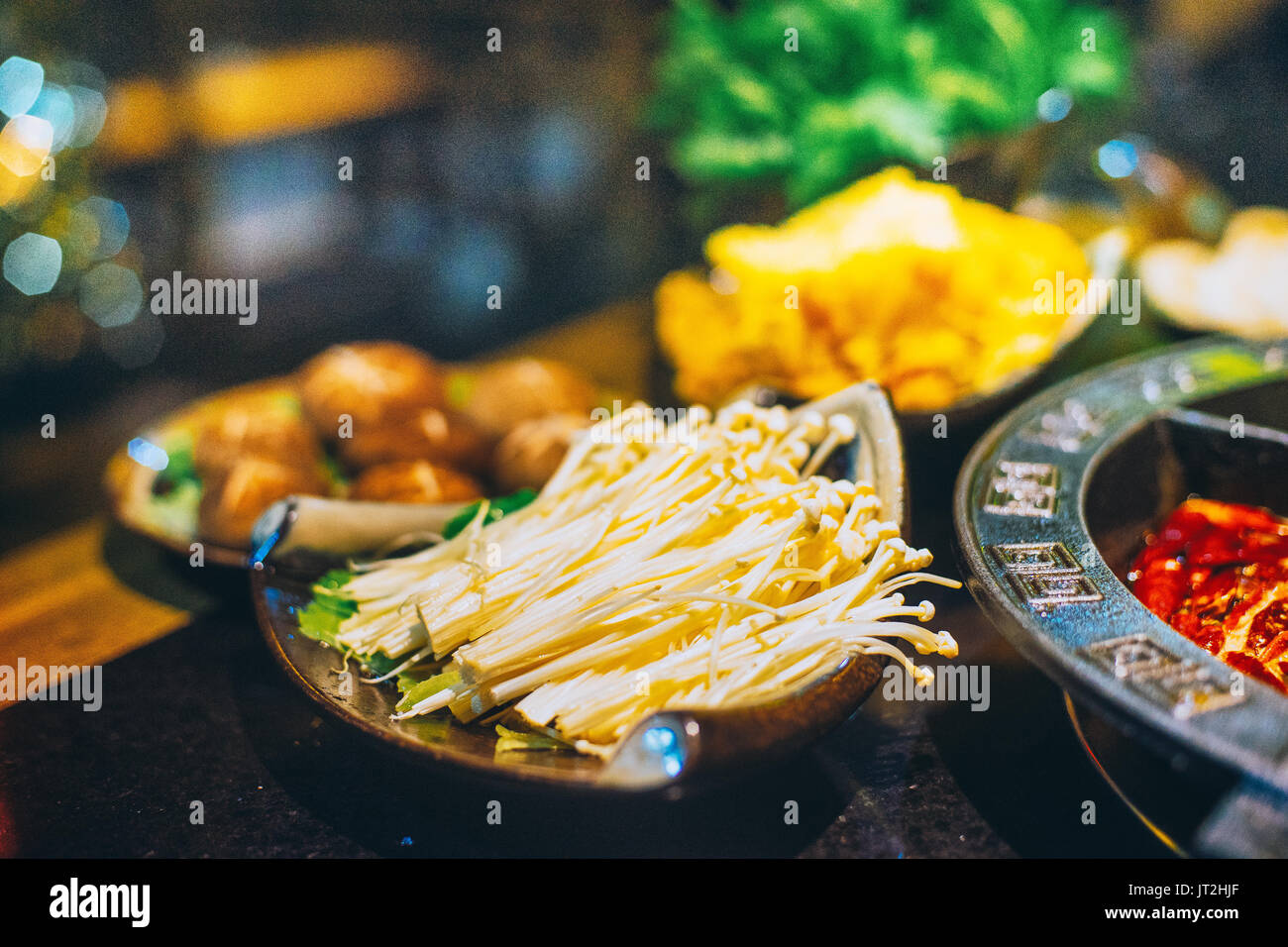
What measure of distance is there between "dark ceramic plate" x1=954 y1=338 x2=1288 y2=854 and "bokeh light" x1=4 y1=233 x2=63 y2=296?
4.80 metres

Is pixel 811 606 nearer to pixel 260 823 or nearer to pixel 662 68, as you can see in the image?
pixel 260 823

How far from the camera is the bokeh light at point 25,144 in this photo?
164 inches

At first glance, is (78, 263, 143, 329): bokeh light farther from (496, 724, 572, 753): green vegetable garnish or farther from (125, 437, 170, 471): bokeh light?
(496, 724, 572, 753): green vegetable garnish

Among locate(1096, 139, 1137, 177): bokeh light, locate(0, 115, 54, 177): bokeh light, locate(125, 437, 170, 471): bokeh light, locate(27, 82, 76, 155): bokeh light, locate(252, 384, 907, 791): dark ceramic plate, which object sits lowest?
locate(252, 384, 907, 791): dark ceramic plate

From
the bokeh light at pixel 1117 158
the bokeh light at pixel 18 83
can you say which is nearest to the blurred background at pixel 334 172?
the bokeh light at pixel 18 83

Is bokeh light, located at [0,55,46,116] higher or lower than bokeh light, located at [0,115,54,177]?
higher

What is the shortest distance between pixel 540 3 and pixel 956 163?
463 centimetres

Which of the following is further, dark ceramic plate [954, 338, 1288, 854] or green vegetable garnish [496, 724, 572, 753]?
green vegetable garnish [496, 724, 572, 753]

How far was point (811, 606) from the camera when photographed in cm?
144

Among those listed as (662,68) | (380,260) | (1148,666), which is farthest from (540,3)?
(1148,666)

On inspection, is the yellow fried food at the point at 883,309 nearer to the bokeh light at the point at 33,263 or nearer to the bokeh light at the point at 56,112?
the bokeh light at the point at 56,112

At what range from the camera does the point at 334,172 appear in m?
6.58

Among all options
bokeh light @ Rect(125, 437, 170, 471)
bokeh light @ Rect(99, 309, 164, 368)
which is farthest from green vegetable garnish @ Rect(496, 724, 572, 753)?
bokeh light @ Rect(99, 309, 164, 368)

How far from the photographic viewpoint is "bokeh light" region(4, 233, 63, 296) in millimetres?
4453
